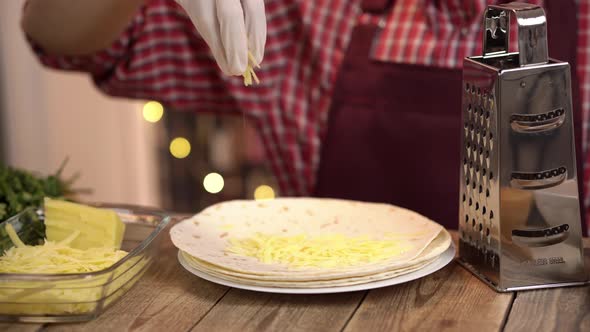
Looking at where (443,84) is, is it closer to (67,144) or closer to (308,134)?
(308,134)

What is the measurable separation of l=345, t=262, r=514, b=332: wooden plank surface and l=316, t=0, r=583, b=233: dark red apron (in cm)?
69

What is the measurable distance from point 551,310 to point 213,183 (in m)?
2.66

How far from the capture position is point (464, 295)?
1055 mm

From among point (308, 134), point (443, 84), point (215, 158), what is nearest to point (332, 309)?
point (443, 84)

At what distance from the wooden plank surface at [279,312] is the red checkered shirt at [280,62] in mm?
869

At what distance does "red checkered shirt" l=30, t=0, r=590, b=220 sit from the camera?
1833 millimetres

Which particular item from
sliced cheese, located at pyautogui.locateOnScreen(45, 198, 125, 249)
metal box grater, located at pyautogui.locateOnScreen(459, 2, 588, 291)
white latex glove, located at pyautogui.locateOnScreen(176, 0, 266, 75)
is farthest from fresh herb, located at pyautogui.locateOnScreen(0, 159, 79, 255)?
metal box grater, located at pyautogui.locateOnScreen(459, 2, 588, 291)

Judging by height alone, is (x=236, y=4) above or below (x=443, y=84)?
above

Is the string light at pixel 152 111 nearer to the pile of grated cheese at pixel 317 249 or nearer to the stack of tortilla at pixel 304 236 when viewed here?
the stack of tortilla at pixel 304 236

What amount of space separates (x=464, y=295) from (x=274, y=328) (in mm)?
256

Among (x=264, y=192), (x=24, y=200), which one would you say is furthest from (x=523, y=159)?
(x=264, y=192)

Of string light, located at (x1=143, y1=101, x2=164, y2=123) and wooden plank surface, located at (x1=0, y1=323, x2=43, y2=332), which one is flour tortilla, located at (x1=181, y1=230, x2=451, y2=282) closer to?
wooden plank surface, located at (x1=0, y1=323, x2=43, y2=332)

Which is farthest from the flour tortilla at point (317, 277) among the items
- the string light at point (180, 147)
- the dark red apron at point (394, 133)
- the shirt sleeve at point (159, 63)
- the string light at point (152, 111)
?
the string light at point (180, 147)

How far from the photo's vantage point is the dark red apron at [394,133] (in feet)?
5.80
